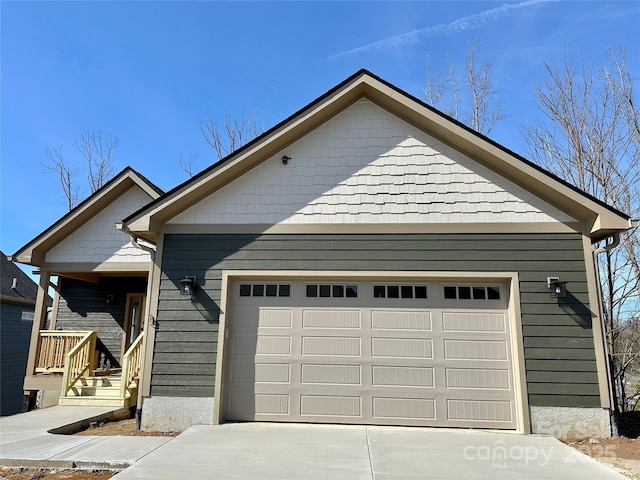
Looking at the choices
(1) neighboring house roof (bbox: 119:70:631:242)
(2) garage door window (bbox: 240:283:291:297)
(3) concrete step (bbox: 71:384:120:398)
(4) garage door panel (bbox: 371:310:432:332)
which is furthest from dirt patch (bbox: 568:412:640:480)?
(3) concrete step (bbox: 71:384:120:398)

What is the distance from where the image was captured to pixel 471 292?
627 cm

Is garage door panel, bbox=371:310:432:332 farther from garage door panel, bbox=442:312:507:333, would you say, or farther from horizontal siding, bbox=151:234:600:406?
horizontal siding, bbox=151:234:600:406

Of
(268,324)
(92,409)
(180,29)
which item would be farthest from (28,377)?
(180,29)

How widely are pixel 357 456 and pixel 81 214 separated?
8.81 metres

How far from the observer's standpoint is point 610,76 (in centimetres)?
1194

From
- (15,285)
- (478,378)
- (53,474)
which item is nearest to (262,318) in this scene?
(53,474)

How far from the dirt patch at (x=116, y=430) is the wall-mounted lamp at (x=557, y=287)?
239 inches

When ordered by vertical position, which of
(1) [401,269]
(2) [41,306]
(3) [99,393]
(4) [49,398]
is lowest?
(4) [49,398]

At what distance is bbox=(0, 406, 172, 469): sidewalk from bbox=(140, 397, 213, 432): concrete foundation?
590 millimetres

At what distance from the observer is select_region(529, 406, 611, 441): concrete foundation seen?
551cm

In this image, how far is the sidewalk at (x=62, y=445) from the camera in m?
4.35

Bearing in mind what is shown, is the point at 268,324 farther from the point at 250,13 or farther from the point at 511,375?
the point at 250,13

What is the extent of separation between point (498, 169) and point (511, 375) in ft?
10.7

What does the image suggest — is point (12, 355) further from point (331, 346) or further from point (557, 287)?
point (557, 287)
